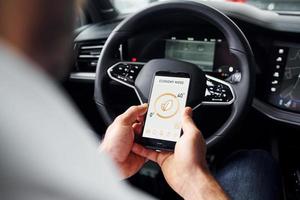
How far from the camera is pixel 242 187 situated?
1296 millimetres

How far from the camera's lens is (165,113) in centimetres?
117

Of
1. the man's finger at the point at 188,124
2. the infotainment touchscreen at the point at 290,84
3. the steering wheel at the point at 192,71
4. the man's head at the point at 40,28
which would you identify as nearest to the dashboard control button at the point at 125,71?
the steering wheel at the point at 192,71

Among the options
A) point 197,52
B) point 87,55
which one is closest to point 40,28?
point 197,52

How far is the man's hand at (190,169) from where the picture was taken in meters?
1.02

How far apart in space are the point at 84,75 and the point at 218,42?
18.1 inches

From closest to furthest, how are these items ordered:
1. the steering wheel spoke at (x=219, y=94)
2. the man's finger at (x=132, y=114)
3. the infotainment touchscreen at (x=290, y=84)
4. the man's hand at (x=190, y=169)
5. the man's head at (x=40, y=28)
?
the man's head at (x=40, y=28), the man's hand at (x=190, y=169), the man's finger at (x=132, y=114), the steering wheel spoke at (x=219, y=94), the infotainment touchscreen at (x=290, y=84)

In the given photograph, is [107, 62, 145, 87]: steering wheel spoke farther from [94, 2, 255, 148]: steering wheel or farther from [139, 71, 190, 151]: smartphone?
[139, 71, 190, 151]: smartphone

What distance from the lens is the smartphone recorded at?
3.79ft

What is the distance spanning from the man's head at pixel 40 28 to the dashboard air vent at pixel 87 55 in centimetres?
119

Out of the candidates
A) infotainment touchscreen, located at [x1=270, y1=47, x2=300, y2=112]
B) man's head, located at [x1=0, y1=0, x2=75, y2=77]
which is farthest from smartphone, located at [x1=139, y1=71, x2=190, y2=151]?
man's head, located at [x1=0, y1=0, x2=75, y2=77]

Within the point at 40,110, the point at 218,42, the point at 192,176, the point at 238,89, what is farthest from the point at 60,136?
the point at 218,42

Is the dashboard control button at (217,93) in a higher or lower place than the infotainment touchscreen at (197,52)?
lower

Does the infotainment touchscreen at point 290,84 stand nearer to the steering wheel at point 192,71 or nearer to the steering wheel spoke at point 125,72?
the steering wheel at point 192,71

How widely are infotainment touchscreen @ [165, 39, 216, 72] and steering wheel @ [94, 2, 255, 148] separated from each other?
0.12m
